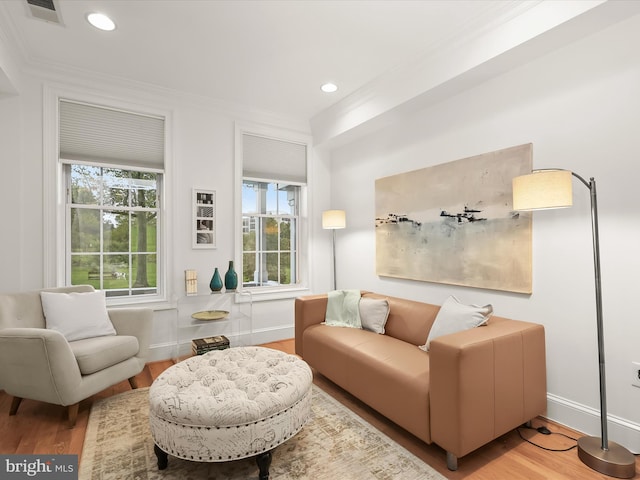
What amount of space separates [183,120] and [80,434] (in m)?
2.93

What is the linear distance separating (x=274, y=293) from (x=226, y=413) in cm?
263

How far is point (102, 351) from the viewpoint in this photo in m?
2.47

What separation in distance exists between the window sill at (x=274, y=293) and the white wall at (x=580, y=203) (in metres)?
2.11

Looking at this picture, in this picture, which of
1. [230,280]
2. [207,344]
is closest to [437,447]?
[207,344]

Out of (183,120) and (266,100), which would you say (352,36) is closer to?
(266,100)

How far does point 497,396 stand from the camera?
194 cm

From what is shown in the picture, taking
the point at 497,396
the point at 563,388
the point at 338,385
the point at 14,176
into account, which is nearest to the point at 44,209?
the point at 14,176

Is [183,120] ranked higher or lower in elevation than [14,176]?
higher

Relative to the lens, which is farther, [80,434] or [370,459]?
[80,434]

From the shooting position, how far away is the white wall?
2002mm

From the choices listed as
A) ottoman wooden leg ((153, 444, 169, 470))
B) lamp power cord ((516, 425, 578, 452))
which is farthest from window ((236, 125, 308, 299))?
lamp power cord ((516, 425, 578, 452))

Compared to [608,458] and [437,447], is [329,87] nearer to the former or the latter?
[437,447]

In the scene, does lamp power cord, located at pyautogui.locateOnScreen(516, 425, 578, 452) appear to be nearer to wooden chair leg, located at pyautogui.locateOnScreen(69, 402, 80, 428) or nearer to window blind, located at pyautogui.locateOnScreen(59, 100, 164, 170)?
wooden chair leg, located at pyautogui.locateOnScreen(69, 402, 80, 428)

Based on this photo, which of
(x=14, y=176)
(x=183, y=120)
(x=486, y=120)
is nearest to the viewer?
(x=486, y=120)
